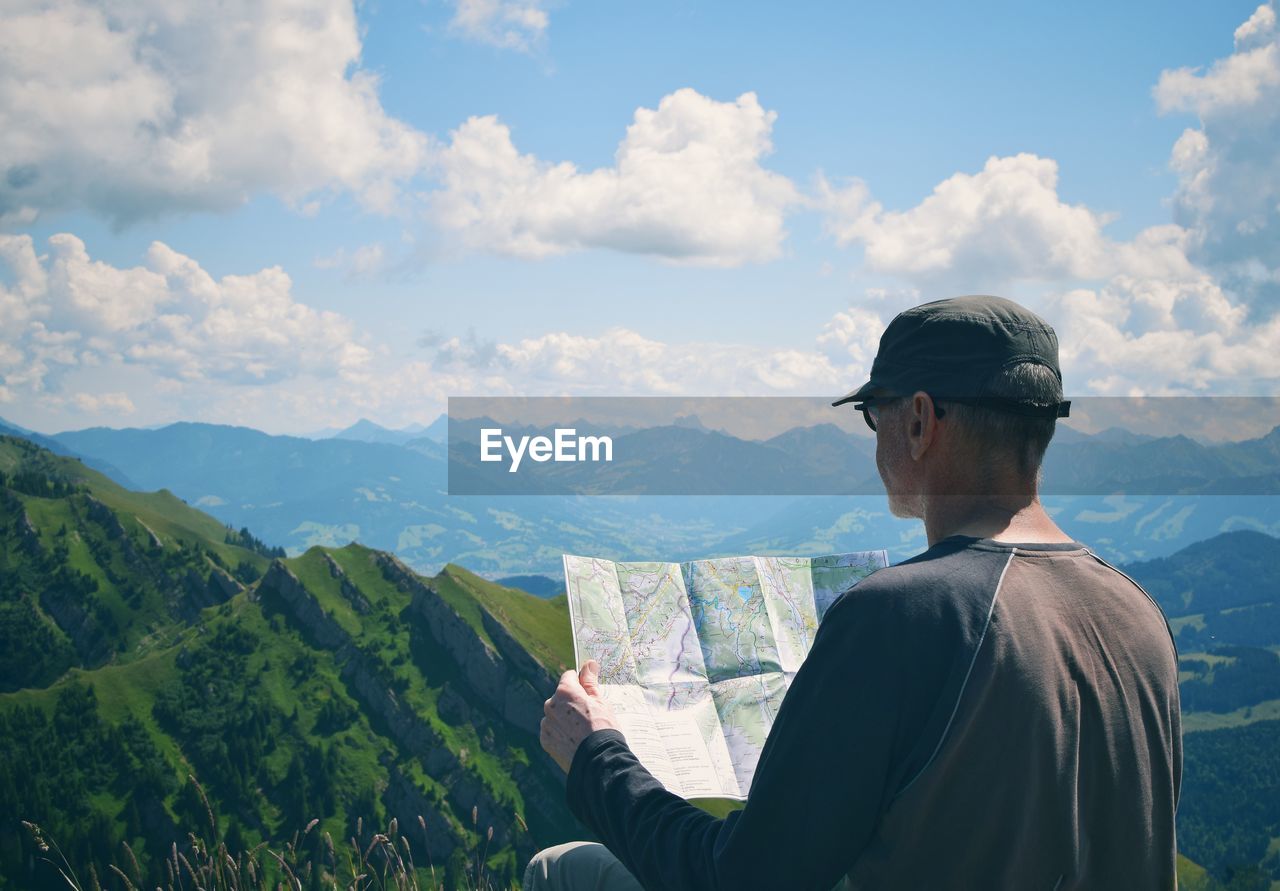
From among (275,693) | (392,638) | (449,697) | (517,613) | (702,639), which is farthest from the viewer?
(517,613)

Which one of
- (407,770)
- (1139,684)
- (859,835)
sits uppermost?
(1139,684)

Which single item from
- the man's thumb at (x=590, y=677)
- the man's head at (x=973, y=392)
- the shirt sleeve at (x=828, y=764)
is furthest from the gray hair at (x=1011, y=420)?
the man's thumb at (x=590, y=677)

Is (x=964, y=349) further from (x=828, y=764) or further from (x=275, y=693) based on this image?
(x=275, y=693)

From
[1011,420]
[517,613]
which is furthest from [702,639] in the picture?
[517,613]

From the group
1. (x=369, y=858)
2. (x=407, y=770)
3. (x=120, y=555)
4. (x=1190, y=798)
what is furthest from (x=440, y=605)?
(x=369, y=858)

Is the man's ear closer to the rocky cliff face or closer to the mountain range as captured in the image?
the mountain range

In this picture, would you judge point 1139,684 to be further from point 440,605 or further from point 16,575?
point 16,575
